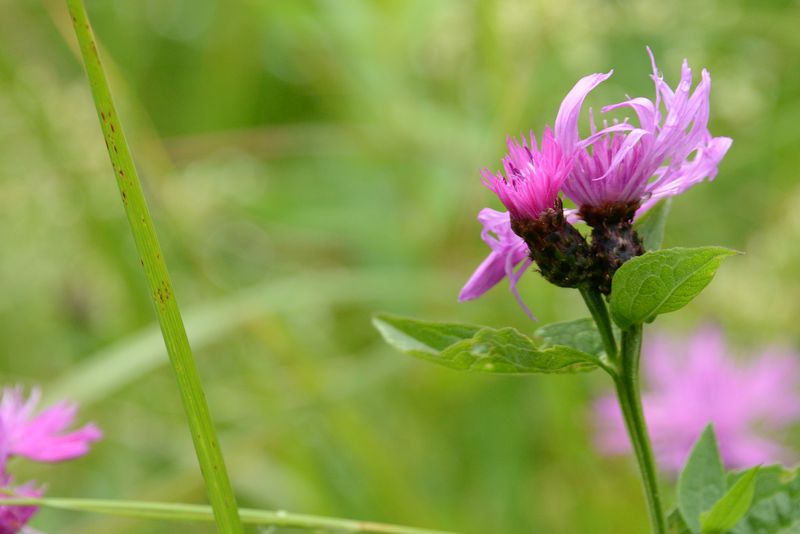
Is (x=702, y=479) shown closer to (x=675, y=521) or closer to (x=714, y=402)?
(x=675, y=521)

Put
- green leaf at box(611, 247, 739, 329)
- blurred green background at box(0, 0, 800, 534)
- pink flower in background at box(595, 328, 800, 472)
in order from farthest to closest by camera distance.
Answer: blurred green background at box(0, 0, 800, 534) < pink flower in background at box(595, 328, 800, 472) < green leaf at box(611, 247, 739, 329)

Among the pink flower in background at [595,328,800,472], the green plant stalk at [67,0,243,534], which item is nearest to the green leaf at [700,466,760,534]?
the green plant stalk at [67,0,243,534]

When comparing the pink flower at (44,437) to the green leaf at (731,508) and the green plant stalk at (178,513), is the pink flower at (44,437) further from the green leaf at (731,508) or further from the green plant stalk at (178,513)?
the green leaf at (731,508)

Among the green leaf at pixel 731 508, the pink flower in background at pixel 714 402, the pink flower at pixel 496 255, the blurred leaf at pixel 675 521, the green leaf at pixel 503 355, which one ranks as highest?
the pink flower in background at pixel 714 402

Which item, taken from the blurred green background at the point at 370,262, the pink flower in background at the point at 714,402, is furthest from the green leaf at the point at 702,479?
the blurred green background at the point at 370,262

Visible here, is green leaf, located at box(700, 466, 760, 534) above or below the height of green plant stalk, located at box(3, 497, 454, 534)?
below

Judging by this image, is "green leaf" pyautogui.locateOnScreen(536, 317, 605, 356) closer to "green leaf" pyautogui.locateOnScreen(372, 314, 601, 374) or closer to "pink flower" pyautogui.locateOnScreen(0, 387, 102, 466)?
"green leaf" pyautogui.locateOnScreen(372, 314, 601, 374)
